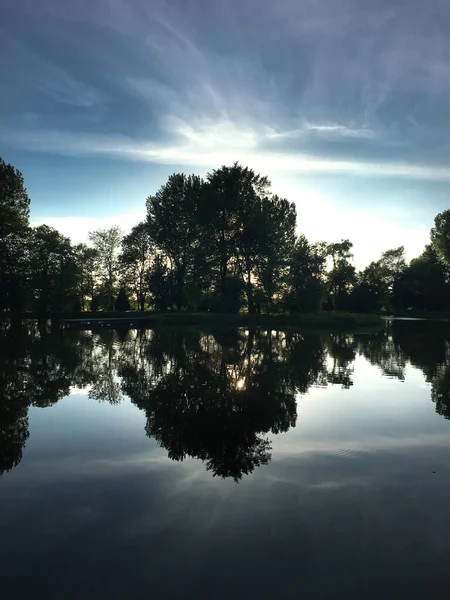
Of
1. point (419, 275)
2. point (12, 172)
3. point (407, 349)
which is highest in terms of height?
point (12, 172)

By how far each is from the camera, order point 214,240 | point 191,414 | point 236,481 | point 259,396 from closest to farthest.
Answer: point 236,481 < point 191,414 < point 259,396 < point 214,240

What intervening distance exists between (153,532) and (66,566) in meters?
0.96

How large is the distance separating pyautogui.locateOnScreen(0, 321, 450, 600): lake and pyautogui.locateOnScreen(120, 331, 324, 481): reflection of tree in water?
6cm

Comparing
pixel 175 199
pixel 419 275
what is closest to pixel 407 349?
pixel 175 199

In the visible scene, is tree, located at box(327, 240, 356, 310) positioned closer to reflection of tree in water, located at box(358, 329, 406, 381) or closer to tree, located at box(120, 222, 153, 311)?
tree, located at box(120, 222, 153, 311)

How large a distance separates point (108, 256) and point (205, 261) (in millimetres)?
42817

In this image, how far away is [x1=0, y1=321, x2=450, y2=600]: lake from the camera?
3.82 metres

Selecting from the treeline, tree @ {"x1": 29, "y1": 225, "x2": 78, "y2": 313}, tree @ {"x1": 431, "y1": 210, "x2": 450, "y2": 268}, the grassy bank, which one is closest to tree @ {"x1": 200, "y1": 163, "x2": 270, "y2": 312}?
the treeline

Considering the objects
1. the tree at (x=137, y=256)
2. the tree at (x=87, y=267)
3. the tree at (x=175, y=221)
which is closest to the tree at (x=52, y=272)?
the tree at (x=87, y=267)

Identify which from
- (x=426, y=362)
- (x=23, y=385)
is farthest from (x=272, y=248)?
(x=23, y=385)

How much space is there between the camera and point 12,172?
2039 inches

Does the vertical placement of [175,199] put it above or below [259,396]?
above

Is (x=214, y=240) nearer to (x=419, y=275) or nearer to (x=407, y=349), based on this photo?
(x=407, y=349)

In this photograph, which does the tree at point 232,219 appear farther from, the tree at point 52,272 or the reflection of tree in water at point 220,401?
the reflection of tree in water at point 220,401
